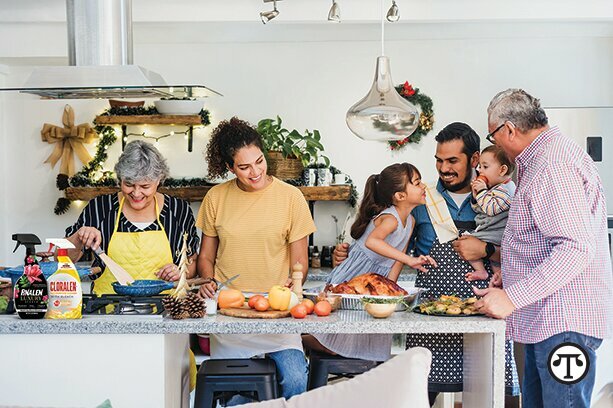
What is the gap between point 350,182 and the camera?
6.45m

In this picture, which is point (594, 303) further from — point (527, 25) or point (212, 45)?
point (212, 45)

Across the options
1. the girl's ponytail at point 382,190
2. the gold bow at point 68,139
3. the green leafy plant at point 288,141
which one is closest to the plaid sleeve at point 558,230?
the girl's ponytail at point 382,190

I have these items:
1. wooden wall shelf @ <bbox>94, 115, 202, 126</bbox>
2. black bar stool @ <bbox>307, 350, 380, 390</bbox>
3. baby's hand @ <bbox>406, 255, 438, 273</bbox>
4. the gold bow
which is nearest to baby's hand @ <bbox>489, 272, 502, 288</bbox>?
baby's hand @ <bbox>406, 255, 438, 273</bbox>

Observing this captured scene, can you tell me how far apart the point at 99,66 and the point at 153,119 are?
2.44 m

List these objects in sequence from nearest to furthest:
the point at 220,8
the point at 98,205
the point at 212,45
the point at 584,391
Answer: the point at 584,391 → the point at 98,205 → the point at 220,8 → the point at 212,45

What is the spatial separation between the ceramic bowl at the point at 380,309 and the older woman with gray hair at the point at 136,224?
129 centimetres

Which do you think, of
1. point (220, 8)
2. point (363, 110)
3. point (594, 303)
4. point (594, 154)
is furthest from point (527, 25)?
point (594, 303)

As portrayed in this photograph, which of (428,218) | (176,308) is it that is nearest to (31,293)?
(176,308)

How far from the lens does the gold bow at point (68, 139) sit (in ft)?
21.2

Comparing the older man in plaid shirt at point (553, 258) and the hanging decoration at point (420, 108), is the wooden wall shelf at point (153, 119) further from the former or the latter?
the older man in plaid shirt at point (553, 258)

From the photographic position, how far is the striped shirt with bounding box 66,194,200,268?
4.28 meters

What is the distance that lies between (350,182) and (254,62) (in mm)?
1143

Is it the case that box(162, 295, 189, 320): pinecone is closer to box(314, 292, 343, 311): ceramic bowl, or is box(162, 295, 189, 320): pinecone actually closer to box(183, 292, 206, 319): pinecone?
box(183, 292, 206, 319): pinecone

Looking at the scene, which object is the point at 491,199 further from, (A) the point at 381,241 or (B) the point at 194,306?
(B) the point at 194,306
